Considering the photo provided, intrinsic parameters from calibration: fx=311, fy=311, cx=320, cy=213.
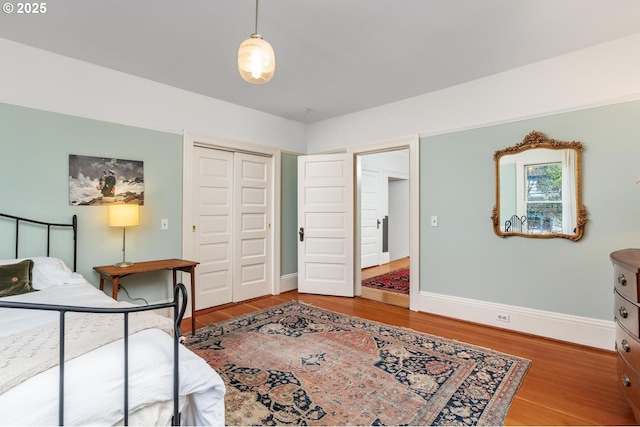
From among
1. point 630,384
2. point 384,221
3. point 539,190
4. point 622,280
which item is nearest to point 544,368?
point 630,384

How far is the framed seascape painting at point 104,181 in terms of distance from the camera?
2846 millimetres

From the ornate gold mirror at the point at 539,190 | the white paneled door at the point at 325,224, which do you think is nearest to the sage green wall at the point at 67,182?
the white paneled door at the point at 325,224

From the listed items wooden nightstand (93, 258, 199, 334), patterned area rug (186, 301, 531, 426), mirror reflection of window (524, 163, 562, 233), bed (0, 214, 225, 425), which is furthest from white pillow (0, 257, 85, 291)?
mirror reflection of window (524, 163, 562, 233)

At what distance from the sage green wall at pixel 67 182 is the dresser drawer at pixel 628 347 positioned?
3.80 m

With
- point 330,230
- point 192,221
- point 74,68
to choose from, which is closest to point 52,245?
point 192,221

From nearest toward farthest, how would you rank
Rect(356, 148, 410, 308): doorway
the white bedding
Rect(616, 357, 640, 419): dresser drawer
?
the white bedding
Rect(616, 357, 640, 419): dresser drawer
Rect(356, 148, 410, 308): doorway

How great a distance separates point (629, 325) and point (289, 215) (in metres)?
3.78

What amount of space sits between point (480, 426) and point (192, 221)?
3.27m

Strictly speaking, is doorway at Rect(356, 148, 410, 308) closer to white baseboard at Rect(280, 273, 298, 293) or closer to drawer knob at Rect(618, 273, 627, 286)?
white baseboard at Rect(280, 273, 298, 293)

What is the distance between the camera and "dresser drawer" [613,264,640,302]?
1.61 meters

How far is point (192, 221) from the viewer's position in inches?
144

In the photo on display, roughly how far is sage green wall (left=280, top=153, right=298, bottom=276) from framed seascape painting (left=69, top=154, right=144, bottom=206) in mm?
1949

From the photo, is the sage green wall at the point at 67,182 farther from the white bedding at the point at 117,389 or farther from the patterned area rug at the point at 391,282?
the patterned area rug at the point at 391,282

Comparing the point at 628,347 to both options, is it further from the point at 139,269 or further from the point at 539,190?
the point at 139,269
